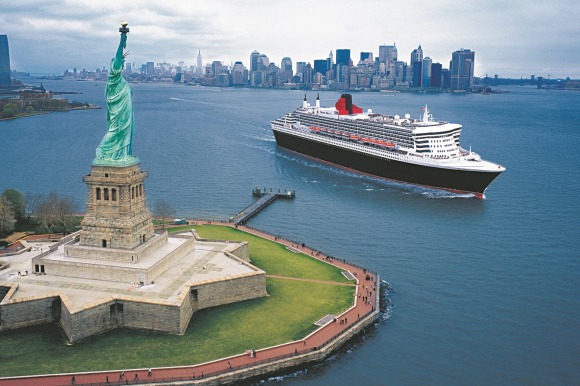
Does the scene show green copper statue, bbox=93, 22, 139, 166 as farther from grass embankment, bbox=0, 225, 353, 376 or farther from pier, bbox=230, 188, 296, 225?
pier, bbox=230, 188, 296, 225

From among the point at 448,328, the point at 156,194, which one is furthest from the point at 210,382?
the point at 156,194

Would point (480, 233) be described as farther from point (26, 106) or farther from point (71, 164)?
point (26, 106)

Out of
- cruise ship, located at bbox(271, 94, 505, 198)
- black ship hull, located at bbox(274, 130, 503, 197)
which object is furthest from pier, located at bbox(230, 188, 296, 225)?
cruise ship, located at bbox(271, 94, 505, 198)

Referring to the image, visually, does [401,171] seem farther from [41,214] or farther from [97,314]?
[97,314]

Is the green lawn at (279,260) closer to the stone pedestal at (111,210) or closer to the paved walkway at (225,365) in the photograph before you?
the paved walkway at (225,365)

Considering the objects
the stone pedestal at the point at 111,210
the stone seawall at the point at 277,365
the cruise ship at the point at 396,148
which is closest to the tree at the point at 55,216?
the stone pedestal at the point at 111,210

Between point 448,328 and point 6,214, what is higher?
point 6,214

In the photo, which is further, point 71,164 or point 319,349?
point 71,164
